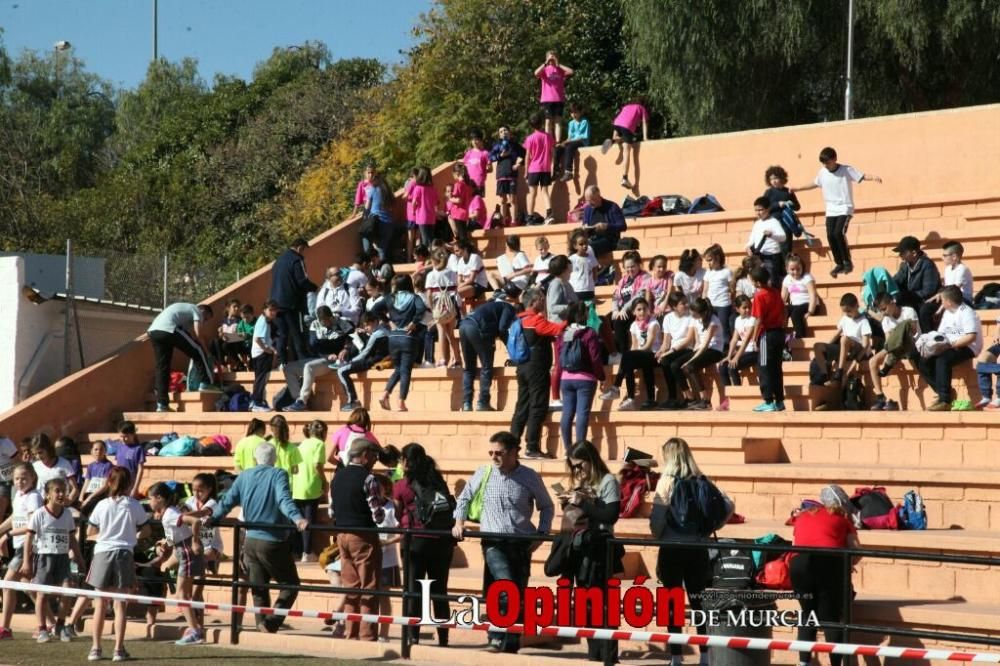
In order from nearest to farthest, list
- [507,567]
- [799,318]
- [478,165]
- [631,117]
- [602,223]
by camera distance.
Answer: [507,567] < [799,318] < [602,223] < [631,117] < [478,165]

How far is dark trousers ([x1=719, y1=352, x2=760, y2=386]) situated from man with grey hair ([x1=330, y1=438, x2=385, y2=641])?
15.7 ft

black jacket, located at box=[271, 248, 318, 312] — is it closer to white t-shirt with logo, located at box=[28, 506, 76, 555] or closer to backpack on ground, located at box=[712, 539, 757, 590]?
white t-shirt with logo, located at box=[28, 506, 76, 555]

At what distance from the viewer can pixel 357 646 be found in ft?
40.1

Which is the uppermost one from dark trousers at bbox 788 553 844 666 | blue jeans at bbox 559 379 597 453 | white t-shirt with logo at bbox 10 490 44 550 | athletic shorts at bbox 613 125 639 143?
athletic shorts at bbox 613 125 639 143

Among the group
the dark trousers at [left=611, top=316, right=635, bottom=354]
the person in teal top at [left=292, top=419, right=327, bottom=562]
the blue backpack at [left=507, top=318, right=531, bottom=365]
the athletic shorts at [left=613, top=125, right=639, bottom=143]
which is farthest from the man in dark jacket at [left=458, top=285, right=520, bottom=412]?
the athletic shorts at [left=613, top=125, right=639, bottom=143]

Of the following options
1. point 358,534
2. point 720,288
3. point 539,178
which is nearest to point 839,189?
point 720,288

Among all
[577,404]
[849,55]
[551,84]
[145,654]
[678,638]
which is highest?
[849,55]

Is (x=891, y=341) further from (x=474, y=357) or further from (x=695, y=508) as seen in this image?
(x=695, y=508)

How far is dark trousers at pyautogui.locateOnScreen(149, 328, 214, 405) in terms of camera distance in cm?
1986

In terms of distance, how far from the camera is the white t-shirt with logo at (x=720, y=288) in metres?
17.3

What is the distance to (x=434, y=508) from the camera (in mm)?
12844

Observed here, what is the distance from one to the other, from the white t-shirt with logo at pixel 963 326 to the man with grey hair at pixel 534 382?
380cm

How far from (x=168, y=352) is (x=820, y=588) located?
37.7 feet

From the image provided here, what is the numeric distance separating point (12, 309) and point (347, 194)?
15.4 m
